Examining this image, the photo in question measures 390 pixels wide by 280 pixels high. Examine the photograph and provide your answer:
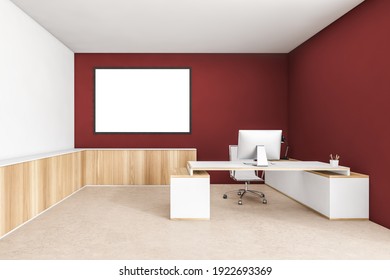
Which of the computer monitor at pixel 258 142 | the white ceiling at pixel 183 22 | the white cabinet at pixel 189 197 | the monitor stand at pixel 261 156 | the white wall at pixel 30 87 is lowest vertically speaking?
the white cabinet at pixel 189 197

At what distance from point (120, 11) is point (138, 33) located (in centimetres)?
108

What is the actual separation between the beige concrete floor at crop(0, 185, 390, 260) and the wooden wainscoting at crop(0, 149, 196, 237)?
244mm

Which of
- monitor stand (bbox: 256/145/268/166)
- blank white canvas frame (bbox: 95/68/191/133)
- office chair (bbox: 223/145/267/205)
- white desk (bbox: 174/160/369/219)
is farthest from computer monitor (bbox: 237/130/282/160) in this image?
blank white canvas frame (bbox: 95/68/191/133)

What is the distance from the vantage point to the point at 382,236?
3791mm

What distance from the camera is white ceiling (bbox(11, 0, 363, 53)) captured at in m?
4.80

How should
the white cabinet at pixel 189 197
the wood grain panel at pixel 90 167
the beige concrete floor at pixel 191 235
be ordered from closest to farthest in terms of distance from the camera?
the beige concrete floor at pixel 191 235
the white cabinet at pixel 189 197
the wood grain panel at pixel 90 167

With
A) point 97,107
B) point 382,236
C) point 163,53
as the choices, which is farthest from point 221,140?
point 382,236

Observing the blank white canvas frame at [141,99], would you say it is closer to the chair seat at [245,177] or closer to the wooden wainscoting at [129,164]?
the wooden wainscoting at [129,164]

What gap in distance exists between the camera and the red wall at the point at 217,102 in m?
7.62

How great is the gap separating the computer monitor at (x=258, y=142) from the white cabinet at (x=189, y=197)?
80 centimetres

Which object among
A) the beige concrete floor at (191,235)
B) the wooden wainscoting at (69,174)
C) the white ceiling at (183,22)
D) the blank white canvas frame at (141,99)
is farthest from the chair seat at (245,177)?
the white ceiling at (183,22)
